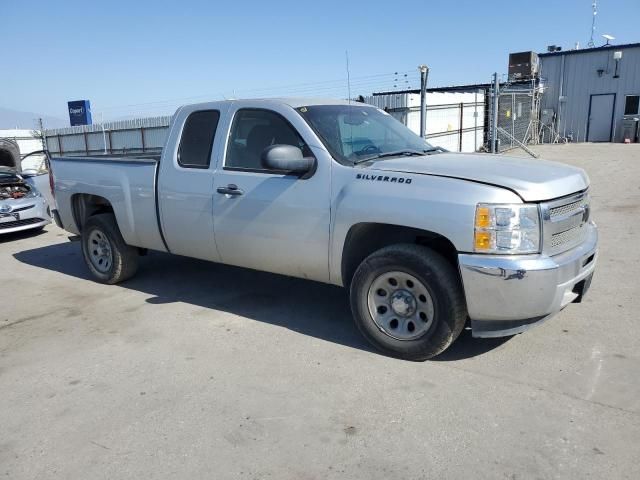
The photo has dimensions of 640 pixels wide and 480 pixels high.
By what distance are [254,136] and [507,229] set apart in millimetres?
2364

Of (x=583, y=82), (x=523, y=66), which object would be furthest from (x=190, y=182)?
(x=583, y=82)

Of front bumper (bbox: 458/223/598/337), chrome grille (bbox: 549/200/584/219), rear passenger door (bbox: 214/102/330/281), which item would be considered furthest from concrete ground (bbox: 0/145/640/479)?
chrome grille (bbox: 549/200/584/219)

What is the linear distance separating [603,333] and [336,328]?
216 centimetres

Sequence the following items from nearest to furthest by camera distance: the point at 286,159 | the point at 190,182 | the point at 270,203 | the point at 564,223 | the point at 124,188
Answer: the point at 564,223 → the point at 286,159 → the point at 270,203 → the point at 190,182 → the point at 124,188

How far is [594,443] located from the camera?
9.68 feet

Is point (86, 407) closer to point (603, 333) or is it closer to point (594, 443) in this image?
point (594, 443)

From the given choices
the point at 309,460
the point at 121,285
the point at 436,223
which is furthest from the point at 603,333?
the point at 121,285

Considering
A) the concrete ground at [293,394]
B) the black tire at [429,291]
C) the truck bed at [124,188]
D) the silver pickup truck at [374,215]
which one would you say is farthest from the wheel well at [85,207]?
the black tire at [429,291]

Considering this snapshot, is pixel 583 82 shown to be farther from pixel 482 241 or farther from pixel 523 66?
pixel 482 241

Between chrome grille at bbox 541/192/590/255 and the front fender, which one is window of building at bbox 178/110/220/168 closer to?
the front fender

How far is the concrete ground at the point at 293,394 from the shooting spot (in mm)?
2891

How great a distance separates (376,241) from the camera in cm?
427

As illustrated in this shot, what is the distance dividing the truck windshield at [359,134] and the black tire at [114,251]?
2722 millimetres

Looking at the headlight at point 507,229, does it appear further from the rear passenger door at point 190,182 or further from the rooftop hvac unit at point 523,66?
the rooftop hvac unit at point 523,66
